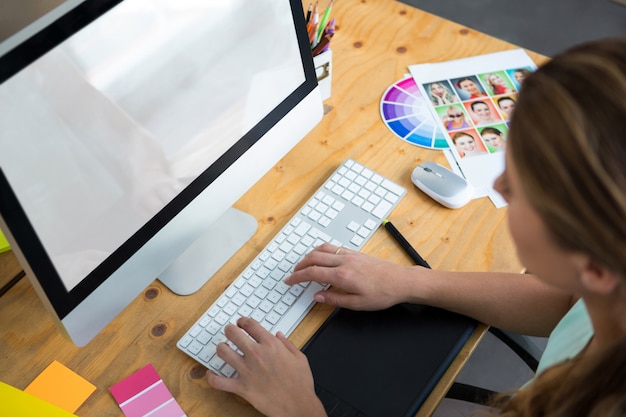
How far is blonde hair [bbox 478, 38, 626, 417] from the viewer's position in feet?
1.80

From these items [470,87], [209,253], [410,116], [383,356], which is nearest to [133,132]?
[209,253]

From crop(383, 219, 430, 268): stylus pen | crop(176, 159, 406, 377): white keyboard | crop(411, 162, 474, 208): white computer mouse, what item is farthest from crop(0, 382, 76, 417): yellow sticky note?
crop(411, 162, 474, 208): white computer mouse

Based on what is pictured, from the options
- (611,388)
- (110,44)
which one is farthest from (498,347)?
(110,44)

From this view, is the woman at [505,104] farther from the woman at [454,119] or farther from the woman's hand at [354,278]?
the woman's hand at [354,278]

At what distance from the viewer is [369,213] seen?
1.04 meters

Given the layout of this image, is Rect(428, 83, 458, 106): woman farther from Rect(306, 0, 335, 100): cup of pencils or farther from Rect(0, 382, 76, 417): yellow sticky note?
Rect(0, 382, 76, 417): yellow sticky note

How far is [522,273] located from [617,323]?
0.90 ft

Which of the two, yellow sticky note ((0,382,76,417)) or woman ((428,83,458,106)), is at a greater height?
yellow sticky note ((0,382,76,417))

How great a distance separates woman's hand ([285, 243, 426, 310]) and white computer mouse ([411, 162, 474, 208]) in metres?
0.17

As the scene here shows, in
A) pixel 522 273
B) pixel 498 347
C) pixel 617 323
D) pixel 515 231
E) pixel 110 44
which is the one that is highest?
pixel 110 44

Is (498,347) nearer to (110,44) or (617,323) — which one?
(617,323)

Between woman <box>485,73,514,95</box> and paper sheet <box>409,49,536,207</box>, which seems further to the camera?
woman <box>485,73,514,95</box>

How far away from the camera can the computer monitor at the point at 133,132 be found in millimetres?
672

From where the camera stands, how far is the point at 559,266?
636mm
